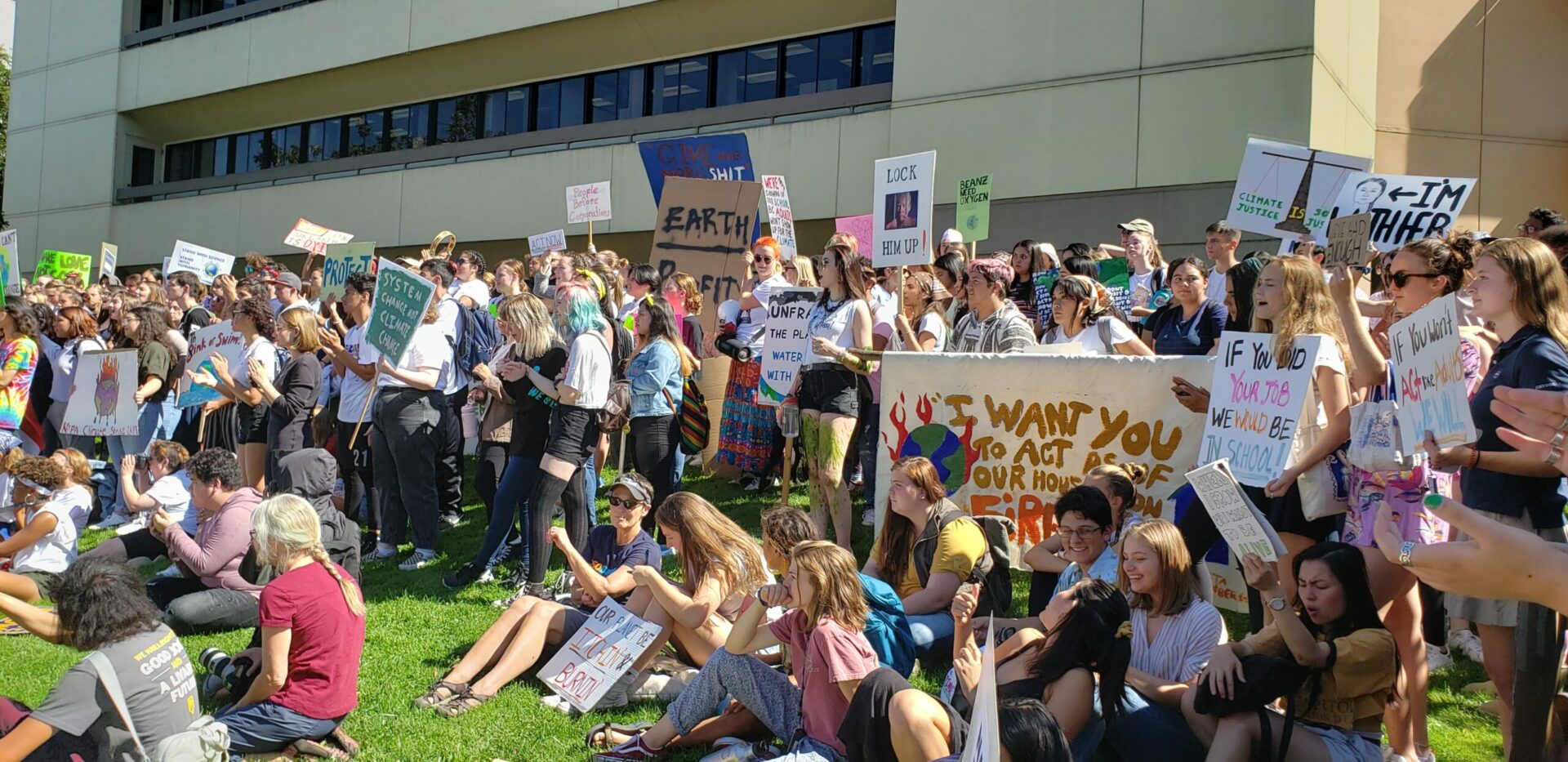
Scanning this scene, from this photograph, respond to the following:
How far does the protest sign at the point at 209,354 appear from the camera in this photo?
10.6 m

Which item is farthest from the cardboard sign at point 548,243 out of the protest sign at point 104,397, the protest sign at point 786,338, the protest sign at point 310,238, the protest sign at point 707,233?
the protest sign at point 786,338

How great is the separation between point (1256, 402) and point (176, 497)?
751cm

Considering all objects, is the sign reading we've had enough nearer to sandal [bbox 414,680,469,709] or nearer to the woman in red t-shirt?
sandal [bbox 414,680,469,709]

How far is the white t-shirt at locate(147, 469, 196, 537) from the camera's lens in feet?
31.4

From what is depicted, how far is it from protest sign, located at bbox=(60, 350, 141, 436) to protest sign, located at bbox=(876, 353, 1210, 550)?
24.2 feet

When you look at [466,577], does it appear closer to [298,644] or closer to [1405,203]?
[298,644]

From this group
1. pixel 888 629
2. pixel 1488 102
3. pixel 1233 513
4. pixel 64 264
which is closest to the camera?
pixel 1233 513

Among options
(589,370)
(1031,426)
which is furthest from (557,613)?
(1031,426)

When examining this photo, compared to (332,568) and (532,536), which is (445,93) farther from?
(332,568)

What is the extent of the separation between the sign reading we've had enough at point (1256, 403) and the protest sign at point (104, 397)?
31.4 feet

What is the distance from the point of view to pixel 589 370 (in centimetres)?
818

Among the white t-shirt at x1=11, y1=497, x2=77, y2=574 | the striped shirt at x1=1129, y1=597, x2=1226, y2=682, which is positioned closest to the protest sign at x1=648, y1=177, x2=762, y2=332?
the white t-shirt at x1=11, y1=497, x2=77, y2=574

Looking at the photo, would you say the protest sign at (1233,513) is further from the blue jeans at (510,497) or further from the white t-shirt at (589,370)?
the blue jeans at (510,497)

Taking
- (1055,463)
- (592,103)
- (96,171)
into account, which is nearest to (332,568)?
(1055,463)
